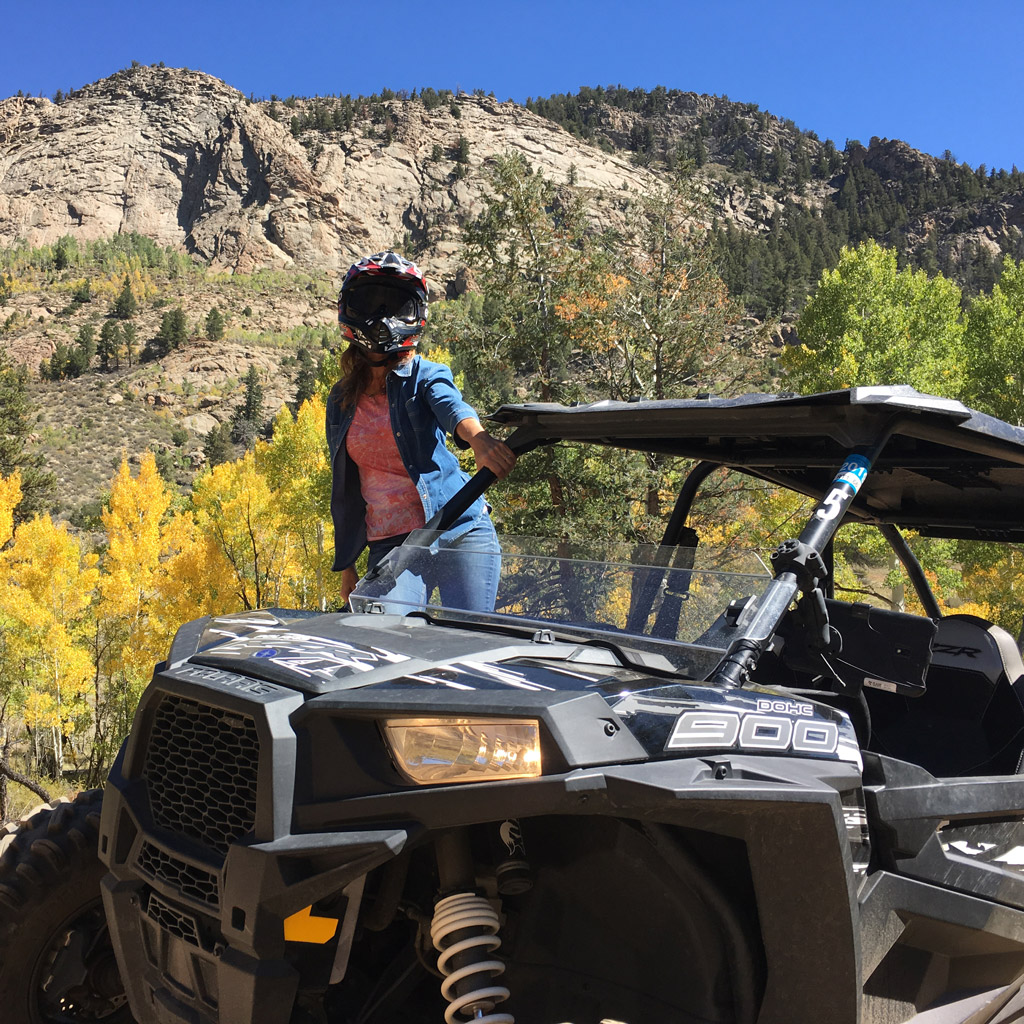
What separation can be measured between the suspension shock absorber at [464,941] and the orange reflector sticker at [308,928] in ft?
0.65

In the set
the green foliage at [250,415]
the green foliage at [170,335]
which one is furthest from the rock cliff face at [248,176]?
the green foliage at [250,415]

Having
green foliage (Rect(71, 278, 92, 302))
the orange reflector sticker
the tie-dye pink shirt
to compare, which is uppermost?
green foliage (Rect(71, 278, 92, 302))

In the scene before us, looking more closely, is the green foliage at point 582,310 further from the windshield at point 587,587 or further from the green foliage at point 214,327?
the green foliage at point 214,327


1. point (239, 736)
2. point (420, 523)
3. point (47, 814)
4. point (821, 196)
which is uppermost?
point (821, 196)

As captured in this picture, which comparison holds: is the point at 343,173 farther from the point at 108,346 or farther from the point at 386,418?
the point at 386,418

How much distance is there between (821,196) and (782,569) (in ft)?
552

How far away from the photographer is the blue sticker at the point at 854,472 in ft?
7.92

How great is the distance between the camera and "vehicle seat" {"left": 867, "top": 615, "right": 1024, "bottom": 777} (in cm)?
332

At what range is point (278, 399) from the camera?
10175 cm

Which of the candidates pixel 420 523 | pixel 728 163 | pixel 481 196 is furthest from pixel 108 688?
pixel 728 163

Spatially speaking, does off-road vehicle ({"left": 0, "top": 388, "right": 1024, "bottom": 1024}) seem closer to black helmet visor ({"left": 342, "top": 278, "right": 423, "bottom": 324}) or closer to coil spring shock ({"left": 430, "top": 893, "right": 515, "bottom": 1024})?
coil spring shock ({"left": 430, "top": 893, "right": 515, "bottom": 1024})

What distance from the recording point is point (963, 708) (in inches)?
136

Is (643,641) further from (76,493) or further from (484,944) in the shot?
(76,493)

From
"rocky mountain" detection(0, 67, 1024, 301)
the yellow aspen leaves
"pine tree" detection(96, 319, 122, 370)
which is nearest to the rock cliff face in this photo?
"rocky mountain" detection(0, 67, 1024, 301)
